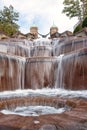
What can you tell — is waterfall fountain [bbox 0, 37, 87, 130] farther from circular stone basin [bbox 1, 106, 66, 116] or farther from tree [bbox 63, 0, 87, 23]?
tree [bbox 63, 0, 87, 23]

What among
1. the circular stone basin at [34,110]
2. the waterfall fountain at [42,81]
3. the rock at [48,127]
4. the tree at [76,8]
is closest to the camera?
the rock at [48,127]

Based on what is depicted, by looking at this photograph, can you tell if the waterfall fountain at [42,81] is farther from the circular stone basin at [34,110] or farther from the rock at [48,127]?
the rock at [48,127]

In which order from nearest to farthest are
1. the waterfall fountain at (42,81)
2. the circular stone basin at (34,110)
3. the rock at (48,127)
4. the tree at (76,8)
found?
1. the rock at (48,127)
2. the circular stone basin at (34,110)
3. the waterfall fountain at (42,81)
4. the tree at (76,8)

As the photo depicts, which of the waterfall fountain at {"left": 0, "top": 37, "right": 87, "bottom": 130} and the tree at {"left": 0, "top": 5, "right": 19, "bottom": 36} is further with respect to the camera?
the tree at {"left": 0, "top": 5, "right": 19, "bottom": 36}

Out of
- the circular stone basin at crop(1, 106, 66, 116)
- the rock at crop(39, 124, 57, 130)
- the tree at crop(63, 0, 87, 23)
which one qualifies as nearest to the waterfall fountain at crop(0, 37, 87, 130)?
the circular stone basin at crop(1, 106, 66, 116)

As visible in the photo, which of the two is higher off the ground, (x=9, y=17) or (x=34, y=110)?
(x=9, y=17)

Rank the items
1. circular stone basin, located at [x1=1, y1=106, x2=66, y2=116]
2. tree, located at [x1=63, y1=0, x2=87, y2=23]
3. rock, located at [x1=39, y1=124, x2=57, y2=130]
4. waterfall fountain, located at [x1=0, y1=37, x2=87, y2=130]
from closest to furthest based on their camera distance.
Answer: rock, located at [x1=39, y1=124, x2=57, y2=130], circular stone basin, located at [x1=1, y1=106, x2=66, y2=116], waterfall fountain, located at [x1=0, y1=37, x2=87, y2=130], tree, located at [x1=63, y1=0, x2=87, y2=23]

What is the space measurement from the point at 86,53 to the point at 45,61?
266 centimetres

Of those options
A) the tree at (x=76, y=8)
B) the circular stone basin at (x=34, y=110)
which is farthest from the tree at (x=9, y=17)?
the circular stone basin at (x=34, y=110)

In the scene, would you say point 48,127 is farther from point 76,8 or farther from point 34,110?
point 76,8

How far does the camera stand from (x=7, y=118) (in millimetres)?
4133

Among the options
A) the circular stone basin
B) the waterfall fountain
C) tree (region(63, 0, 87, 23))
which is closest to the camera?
the circular stone basin

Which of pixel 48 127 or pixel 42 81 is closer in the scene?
pixel 48 127

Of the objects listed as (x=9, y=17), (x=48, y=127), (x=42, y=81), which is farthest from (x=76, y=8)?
(x=48, y=127)
